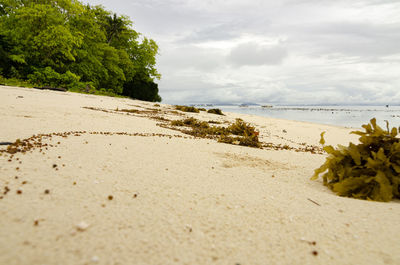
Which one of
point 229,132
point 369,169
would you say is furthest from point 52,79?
point 369,169

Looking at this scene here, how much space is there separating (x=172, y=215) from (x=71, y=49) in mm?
25786

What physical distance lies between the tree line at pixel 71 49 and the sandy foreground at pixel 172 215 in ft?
64.2

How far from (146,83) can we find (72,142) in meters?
30.4

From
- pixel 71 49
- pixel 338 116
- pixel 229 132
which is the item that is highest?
pixel 71 49

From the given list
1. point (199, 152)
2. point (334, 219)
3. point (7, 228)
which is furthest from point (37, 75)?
point (334, 219)

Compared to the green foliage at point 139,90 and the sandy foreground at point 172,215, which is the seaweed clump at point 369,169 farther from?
Result: the green foliage at point 139,90

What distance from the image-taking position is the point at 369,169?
117 inches

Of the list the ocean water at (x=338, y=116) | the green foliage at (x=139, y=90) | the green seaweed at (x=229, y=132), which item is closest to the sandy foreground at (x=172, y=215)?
the ocean water at (x=338, y=116)

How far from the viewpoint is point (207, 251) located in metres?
1.54

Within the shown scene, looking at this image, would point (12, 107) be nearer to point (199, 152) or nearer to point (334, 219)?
point (199, 152)

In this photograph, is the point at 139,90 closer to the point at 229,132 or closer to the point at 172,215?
the point at 229,132

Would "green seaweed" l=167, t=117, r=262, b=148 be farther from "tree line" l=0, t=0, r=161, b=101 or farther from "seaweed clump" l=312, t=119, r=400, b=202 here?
"tree line" l=0, t=0, r=161, b=101

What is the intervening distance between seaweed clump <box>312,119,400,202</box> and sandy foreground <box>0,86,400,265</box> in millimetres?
186

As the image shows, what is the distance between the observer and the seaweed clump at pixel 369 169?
273 centimetres
